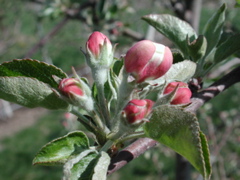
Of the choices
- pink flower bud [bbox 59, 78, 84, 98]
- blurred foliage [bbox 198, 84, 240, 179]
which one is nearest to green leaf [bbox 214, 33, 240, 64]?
pink flower bud [bbox 59, 78, 84, 98]

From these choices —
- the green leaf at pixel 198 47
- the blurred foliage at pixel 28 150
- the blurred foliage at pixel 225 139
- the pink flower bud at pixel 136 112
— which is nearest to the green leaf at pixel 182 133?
the pink flower bud at pixel 136 112

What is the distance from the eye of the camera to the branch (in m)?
0.65

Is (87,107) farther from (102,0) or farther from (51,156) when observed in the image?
(102,0)

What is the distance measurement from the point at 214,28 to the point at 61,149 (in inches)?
18.0

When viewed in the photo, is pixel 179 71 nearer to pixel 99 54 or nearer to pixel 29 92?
pixel 99 54

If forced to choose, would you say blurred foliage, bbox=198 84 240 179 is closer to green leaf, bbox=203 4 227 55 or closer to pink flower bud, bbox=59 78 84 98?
green leaf, bbox=203 4 227 55

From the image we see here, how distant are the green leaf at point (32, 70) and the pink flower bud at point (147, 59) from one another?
172 mm

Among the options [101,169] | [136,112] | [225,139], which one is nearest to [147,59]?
[136,112]

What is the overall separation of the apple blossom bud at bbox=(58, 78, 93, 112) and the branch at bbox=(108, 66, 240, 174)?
0.12 m

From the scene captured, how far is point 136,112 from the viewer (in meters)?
0.54

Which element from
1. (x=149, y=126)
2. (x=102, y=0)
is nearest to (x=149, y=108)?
(x=149, y=126)

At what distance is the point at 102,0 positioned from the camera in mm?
1897

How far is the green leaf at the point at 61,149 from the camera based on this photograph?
0.63 metres

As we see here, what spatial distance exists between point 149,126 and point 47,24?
11514 mm
